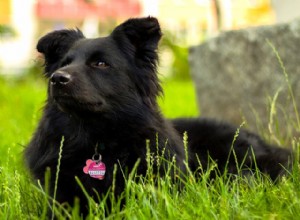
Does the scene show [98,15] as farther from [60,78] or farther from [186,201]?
[186,201]

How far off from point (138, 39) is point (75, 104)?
69 centimetres

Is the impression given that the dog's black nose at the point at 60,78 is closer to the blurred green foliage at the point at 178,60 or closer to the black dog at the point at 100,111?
the black dog at the point at 100,111

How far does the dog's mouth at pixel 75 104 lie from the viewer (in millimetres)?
3816

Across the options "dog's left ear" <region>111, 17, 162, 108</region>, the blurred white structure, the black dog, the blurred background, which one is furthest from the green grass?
the blurred white structure

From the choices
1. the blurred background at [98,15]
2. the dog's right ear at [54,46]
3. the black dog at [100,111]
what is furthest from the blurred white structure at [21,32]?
the black dog at [100,111]

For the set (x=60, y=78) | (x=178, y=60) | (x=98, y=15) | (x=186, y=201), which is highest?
(x=98, y=15)

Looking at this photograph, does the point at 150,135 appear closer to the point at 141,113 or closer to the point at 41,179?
the point at 141,113

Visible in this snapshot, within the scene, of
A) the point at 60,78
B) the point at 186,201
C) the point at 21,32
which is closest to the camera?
the point at 186,201

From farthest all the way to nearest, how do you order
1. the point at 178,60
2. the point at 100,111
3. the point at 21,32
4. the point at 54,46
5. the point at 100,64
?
the point at 21,32 → the point at 178,60 → the point at 54,46 → the point at 100,64 → the point at 100,111

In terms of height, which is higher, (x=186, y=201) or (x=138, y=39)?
(x=138, y=39)

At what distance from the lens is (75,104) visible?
12.6 feet

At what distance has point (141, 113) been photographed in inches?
164

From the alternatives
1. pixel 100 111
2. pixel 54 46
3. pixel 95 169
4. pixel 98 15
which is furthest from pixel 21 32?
pixel 95 169

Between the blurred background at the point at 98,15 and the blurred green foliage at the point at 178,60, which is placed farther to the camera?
the blurred background at the point at 98,15
